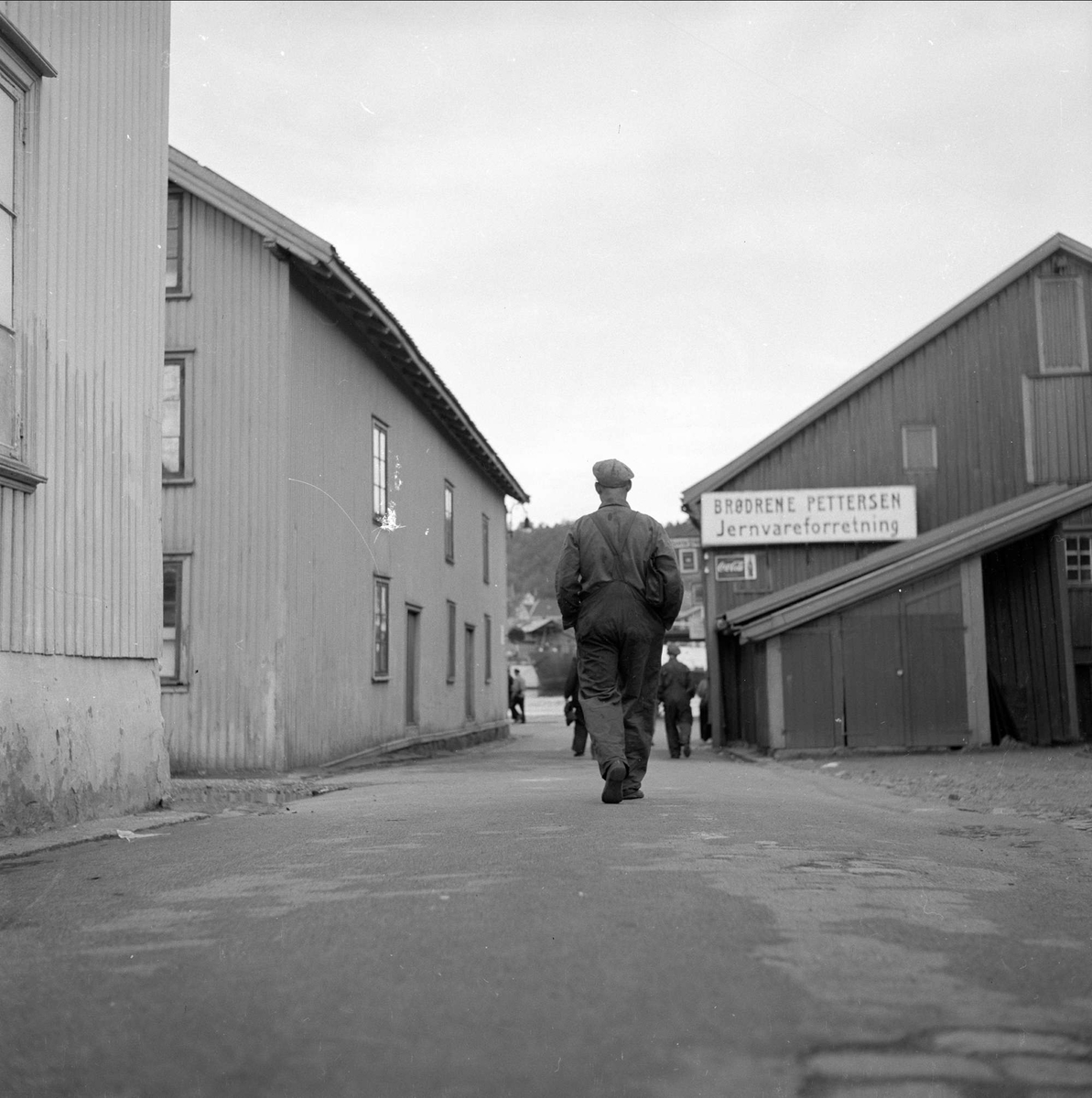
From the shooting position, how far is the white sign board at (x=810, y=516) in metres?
24.7

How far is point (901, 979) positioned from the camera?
A: 11.8ft

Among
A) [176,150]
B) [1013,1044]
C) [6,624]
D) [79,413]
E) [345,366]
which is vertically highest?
[176,150]

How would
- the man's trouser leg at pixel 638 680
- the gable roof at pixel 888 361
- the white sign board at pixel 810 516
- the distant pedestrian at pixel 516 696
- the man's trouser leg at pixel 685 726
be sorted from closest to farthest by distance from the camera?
the man's trouser leg at pixel 638 680 < the man's trouser leg at pixel 685 726 < the gable roof at pixel 888 361 < the white sign board at pixel 810 516 < the distant pedestrian at pixel 516 696

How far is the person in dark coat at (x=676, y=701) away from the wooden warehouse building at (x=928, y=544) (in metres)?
1.27

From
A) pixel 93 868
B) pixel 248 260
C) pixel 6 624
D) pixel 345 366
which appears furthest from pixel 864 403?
pixel 93 868

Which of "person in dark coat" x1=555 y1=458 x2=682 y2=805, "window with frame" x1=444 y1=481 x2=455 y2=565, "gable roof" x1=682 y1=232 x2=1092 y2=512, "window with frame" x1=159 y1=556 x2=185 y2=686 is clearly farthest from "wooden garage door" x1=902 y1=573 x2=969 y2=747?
"person in dark coat" x1=555 y1=458 x2=682 y2=805

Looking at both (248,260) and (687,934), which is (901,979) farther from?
(248,260)

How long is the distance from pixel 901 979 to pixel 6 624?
6120 millimetres

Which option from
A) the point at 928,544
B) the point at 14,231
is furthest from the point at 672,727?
the point at 14,231

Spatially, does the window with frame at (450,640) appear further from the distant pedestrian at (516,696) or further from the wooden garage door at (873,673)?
the distant pedestrian at (516,696)

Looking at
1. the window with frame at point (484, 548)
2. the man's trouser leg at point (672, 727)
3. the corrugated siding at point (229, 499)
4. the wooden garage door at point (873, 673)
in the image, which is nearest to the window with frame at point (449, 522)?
the window with frame at point (484, 548)

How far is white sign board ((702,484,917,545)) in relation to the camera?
24.7 m

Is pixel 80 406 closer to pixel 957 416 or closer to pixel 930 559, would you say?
pixel 930 559

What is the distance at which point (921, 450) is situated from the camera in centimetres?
2478
